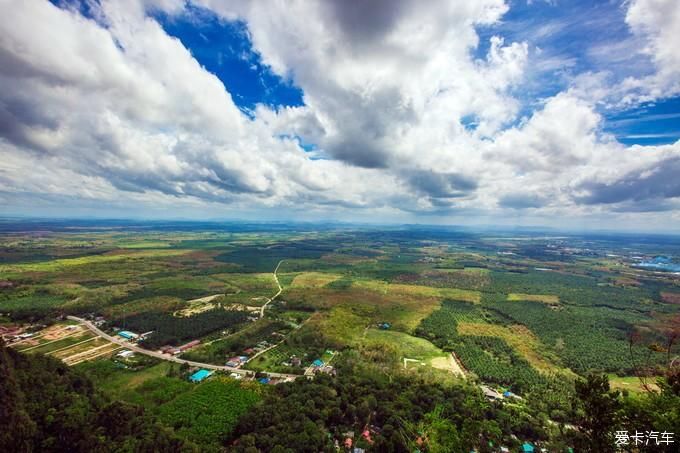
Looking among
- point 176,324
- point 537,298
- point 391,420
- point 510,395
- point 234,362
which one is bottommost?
point 537,298

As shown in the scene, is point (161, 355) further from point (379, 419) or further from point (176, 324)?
point (379, 419)

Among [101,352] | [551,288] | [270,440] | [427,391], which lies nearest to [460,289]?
[551,288]

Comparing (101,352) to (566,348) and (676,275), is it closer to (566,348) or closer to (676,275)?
(566,348)

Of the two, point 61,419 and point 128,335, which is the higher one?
point 61,419

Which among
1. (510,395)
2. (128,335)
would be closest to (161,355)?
(128,335)

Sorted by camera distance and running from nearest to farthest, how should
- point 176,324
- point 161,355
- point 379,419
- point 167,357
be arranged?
1. point 379,419
2. point 167,357
3. point 161,355
4. point 176,324

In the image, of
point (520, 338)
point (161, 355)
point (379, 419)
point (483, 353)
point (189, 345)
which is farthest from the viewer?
point (520, 338)

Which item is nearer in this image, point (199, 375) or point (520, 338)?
point (199, 375)
